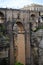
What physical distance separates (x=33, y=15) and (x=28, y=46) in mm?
5638

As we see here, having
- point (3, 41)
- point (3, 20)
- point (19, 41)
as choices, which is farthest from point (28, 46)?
point (3, 41)

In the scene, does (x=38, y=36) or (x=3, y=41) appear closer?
(x=3, y=41)

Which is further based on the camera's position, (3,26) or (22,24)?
(22,24)

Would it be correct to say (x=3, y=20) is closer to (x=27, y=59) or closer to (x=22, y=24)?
(x=22, y=24)

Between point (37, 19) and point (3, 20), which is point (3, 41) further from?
point (37, 19)

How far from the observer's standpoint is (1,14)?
2030cm

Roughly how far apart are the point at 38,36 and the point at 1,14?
574 cm

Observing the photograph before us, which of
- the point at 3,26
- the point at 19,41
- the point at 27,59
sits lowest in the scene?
the point at 27,59

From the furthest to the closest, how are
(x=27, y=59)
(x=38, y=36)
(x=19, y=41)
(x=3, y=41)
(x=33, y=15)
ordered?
1. (x=33, y=15)
2. (x=19, y=41)
3. (x=27, y=59)
4. (x=38, y=36)
5. (x=3, y=41)

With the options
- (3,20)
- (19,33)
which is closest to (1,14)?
(3,20)

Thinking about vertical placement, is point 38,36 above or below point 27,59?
above

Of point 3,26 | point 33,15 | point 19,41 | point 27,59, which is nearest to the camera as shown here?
point 3,26

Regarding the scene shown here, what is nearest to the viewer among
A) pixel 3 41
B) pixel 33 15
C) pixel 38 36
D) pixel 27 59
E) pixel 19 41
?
pixel 3 41

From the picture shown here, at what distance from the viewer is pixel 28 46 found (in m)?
20.0
